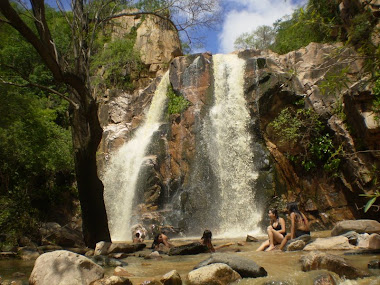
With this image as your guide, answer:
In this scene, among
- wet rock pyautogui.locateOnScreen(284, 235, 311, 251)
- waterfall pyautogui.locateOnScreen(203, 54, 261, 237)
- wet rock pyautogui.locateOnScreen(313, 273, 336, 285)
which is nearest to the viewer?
wet rock pyautogui.locateOnScreen(313, 273, 336, 285)

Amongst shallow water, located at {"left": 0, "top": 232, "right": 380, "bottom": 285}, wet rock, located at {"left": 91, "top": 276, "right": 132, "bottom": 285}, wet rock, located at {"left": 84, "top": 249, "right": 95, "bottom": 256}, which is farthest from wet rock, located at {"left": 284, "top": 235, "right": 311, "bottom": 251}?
wet rock, located at {"left": 84, "top": 249, "right": 95, "bottom": 256}

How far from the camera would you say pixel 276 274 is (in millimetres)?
5051

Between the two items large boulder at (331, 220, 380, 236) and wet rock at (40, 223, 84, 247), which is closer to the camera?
large boulder at (331, 220, 380, 236)

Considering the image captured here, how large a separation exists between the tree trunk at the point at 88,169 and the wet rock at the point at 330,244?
478cm

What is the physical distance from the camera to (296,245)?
7.56 meters

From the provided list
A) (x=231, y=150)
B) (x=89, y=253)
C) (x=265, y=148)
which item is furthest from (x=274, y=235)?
(x=231, y=150)

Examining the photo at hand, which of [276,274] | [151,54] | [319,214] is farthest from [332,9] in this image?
[276,274]

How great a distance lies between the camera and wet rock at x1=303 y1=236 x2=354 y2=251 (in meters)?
7.21

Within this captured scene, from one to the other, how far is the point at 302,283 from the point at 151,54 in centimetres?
2448

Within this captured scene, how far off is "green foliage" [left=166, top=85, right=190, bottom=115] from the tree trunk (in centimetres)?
1021

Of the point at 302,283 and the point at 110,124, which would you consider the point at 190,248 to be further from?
the point at 110,124

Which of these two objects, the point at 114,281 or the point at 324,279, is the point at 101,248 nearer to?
the point at 114,281

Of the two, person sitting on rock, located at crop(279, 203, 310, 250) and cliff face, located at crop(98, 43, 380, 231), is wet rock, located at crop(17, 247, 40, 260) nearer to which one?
person sitting on rock, located at crop(279, 203, 310, 250)

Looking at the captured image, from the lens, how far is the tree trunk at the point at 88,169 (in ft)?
27.8
